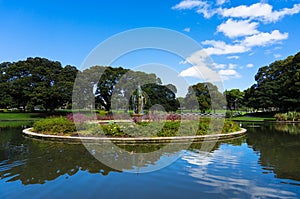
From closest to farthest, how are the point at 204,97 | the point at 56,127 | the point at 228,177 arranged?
the point at 228,177 < the point at 56,127 < the point at 204,97

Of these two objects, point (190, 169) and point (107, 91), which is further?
point (107, 91)

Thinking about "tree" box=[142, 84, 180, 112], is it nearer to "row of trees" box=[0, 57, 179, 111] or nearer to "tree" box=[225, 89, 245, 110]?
"row of trees" box=[0, 57, 179, 111]

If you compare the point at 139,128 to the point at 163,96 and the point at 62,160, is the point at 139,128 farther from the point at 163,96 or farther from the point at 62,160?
the point at 163,96

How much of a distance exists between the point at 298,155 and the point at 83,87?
3213 cm

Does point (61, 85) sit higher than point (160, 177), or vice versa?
point (61, 85)

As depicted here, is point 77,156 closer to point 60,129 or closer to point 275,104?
point 60,129

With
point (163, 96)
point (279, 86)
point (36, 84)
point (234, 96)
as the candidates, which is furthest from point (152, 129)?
point (234, 96)

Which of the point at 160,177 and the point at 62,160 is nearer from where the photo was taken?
the point at 160,177

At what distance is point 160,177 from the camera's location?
597 cm

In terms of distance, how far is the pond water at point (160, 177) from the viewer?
489cm

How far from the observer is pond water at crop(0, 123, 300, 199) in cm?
489

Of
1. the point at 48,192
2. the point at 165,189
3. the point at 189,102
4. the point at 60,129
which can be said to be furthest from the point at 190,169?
the point at 189,102

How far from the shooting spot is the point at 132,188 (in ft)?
17.1

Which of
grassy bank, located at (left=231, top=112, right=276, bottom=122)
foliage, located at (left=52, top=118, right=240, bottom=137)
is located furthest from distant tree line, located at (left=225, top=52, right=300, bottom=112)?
foliage, located at (left=52, top=118, right=240, bottom=137)
